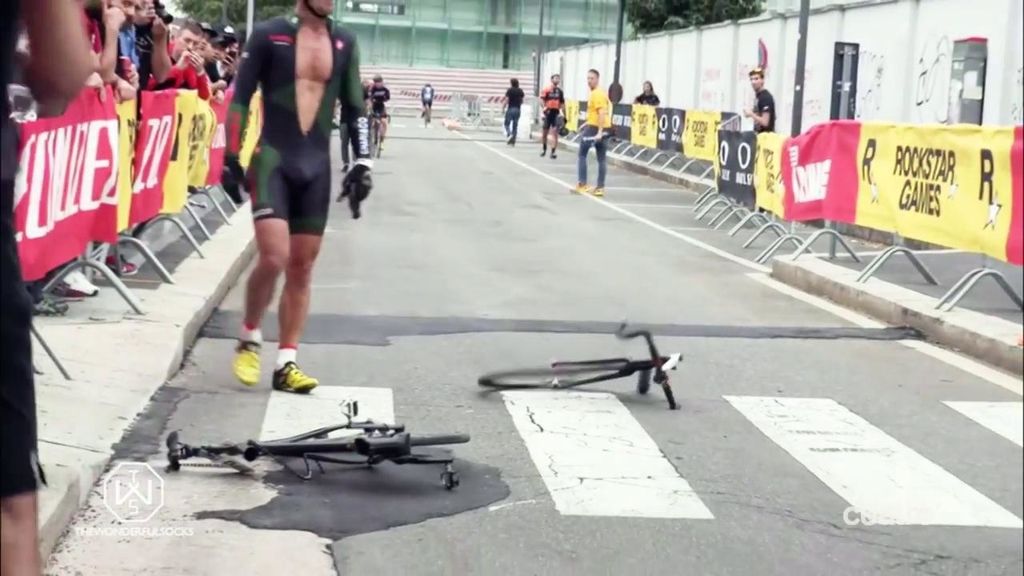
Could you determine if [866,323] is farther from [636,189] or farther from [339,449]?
[636,189]

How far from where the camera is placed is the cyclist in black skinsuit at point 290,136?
7.73 metres

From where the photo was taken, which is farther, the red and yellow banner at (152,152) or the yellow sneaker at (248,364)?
the red and yellow banner at (152,152)

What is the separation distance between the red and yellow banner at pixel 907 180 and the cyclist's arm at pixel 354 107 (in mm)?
3462

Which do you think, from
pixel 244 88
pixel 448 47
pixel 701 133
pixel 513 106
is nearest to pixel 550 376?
pixel 244 88

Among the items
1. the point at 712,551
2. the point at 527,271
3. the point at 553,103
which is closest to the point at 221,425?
the point at 712,551

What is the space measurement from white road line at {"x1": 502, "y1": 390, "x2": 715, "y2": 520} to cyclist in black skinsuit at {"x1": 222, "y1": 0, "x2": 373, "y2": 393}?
4.02 ft

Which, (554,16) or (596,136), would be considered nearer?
(596,136)

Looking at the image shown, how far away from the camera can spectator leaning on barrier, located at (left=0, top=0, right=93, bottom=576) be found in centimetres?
260

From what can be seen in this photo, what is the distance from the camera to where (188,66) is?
1405cm

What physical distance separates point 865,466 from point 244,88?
338 cm

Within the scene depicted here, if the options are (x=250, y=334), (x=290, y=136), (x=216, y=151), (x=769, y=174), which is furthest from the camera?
(x=769, y=174)

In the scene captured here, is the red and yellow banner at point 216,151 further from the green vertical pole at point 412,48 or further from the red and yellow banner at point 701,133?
the green vertical pole at point 412,48

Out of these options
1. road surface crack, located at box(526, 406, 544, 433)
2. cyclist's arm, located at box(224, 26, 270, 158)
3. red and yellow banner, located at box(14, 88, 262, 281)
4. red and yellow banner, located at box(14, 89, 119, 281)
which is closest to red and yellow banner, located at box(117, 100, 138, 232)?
red and yellow banner, located at box(14, 88, 262, 281)

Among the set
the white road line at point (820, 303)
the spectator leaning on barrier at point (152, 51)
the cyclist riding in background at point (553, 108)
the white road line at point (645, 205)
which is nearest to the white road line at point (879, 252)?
the white road line at point (820, 303)
